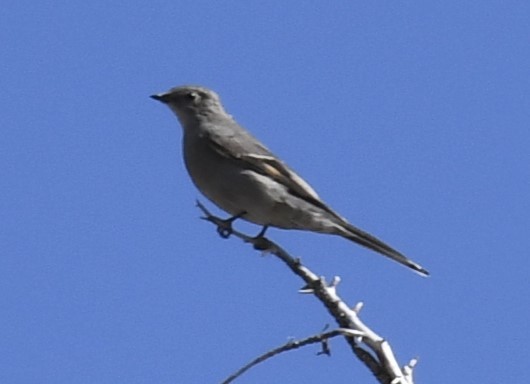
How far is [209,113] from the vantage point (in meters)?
11.1

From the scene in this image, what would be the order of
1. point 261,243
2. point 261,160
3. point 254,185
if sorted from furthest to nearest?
1. point 261,160
2. point 254,185
3. point 261,243

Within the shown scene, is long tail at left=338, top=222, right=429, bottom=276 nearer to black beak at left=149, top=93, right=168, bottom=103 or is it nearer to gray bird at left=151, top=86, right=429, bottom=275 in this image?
gray bird at left=151, top=86, right=429, bottom=275

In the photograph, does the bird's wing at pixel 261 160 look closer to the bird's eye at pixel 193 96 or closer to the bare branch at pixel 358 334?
the bird's eye at pixel 193 96

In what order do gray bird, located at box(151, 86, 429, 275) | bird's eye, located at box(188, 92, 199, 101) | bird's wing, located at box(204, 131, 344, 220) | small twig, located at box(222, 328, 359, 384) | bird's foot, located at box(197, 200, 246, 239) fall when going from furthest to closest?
1. bird's eye, located at box(188, 92, 199, 101)
2. bird's wing, located at box(204, 131, 344, 220)
3. gray bird, located at box(151, 86, 429, 275)
4. bird's foot, located at box(197, 200, 246, 239)
5. small twig, located at box(222, 328, 359, 384)

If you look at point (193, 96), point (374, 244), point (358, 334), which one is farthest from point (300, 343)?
point (193, 96)

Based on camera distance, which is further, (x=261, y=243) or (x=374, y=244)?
(x=374, y=244)

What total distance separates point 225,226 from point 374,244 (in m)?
1.45

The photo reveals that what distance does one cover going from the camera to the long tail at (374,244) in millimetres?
8484

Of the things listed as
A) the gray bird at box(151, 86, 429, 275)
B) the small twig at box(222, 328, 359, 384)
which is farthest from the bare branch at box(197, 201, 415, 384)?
the gray bird at box(151, 86, 429, 275)

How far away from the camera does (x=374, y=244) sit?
8789mm

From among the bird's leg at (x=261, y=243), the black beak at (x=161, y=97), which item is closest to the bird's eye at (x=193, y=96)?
the black beak at (x=161, y=97)

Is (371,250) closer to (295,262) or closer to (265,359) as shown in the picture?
(295,262)

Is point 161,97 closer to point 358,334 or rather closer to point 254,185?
point 254,185

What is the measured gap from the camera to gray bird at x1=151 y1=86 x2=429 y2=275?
9352 mm
